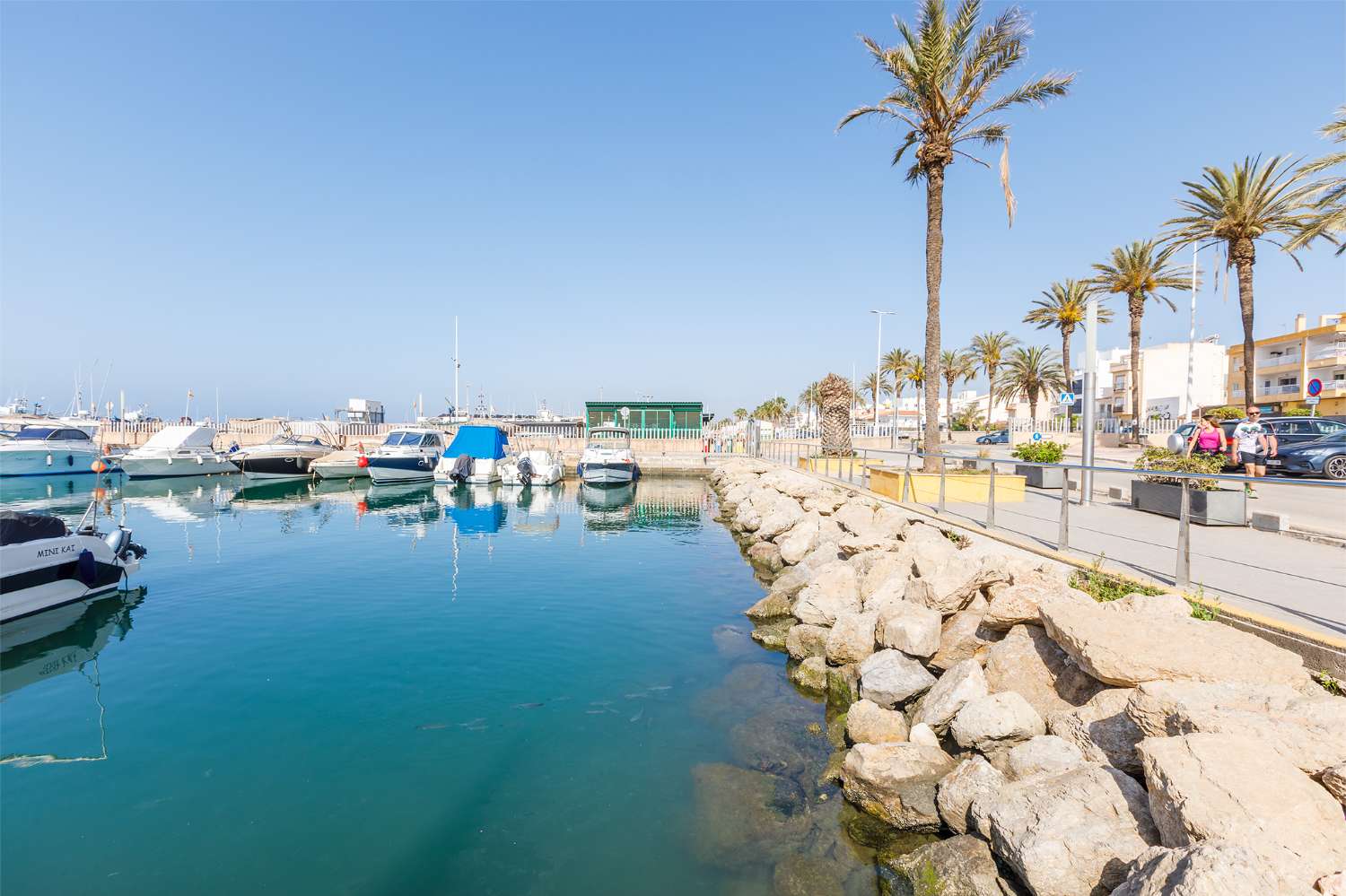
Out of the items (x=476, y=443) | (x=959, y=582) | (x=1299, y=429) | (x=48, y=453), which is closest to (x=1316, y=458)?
(x=1299, y=429)

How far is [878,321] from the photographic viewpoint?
48812 millimetres

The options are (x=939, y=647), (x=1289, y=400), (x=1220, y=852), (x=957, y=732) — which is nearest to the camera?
(x=1220, y=852)

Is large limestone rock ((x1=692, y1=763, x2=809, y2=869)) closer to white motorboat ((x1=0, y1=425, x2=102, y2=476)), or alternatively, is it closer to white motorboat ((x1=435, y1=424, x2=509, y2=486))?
white motorboat ((x1=435, y1=424, x2=509, y2=486))

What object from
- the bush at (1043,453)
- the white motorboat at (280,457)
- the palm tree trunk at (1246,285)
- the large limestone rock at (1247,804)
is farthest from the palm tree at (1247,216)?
the white motorboat at (280,457)

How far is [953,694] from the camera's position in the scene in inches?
244

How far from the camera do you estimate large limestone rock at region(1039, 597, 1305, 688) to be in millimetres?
4781

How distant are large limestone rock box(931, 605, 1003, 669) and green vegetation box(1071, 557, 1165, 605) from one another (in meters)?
1.07

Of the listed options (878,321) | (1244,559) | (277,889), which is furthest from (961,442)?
(277,889)

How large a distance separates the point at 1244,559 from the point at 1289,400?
55.3 m

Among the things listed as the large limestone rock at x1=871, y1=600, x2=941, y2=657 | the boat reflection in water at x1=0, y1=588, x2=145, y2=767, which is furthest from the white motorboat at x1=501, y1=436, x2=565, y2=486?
the large limestone rock at x1=871, y1=600, x2=941, y2=657

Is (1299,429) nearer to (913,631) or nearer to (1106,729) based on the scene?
(913,631)

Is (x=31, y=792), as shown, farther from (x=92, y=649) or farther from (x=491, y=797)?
(x=92, y=649)

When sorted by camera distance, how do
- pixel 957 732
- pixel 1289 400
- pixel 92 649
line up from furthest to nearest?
1. pixel 1289 400
2. pixel 92 649
3. pixel 957 732

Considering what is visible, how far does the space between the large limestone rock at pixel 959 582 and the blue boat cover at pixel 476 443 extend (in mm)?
30252
